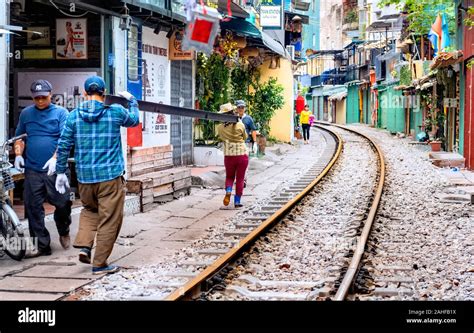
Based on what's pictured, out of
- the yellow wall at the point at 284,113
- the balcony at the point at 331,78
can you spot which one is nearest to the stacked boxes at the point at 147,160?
the yellow wall at the point at 284,113

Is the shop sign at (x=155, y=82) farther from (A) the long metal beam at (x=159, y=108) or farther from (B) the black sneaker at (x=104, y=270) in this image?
(B) the black sneaker at (x=104, y=270)

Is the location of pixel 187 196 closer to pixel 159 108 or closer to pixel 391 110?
pixel 159 108

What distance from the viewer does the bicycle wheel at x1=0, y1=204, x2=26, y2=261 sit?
8.84 m

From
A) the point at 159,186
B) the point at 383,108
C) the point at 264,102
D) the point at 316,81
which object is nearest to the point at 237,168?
the point at 159,186

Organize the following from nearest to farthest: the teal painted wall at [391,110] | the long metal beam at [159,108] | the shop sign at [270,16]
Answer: the long metal beam at [159,108], the shop sign at [270,16], the teal painted wall at [391,110]

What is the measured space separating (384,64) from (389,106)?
3.93 m

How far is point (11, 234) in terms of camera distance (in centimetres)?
886

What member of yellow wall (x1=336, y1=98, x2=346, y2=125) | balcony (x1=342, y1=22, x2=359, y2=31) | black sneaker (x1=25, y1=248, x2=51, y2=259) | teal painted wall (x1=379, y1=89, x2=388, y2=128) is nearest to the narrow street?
black sneaker (x1=25, y1=248, x2=51, y2=259)

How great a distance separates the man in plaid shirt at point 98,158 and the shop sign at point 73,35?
5.54 meters

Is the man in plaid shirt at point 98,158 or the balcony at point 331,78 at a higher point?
the balcony at point 331,78

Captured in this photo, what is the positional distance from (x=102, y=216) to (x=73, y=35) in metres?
6.15

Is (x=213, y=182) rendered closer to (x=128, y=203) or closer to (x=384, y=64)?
(x=128, y=203)

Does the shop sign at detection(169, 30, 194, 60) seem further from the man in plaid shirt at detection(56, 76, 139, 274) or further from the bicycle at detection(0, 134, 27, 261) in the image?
the man in plaid shirt at detection(56, 76, 139, 274)

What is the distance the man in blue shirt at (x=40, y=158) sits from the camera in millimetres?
9164
